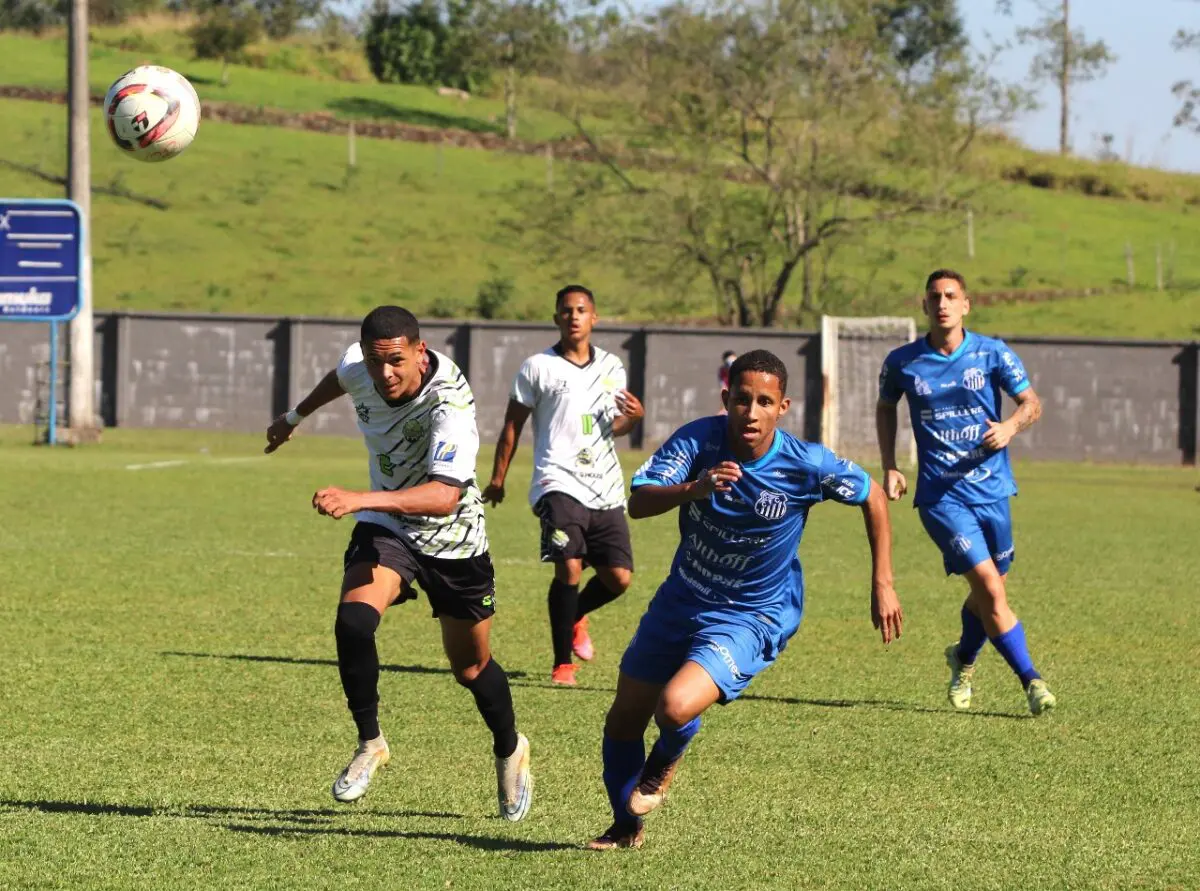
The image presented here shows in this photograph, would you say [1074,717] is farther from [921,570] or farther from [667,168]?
[667,168]

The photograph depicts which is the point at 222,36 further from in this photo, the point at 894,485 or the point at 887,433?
the point at 894,485

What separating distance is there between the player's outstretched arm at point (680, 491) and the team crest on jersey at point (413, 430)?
0.99m

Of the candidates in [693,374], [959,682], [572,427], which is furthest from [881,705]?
[693,374]

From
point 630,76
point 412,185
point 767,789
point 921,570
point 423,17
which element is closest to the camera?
point 767,789

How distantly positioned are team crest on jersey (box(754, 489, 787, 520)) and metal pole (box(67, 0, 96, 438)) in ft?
76.9

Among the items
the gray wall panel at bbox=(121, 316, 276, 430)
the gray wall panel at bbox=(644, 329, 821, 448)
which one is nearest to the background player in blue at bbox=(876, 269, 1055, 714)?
the gray wall panel at bbox=(644, 329, 821, 448)

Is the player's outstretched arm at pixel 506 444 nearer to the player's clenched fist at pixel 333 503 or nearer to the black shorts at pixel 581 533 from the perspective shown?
the black shorts at pixel 581 533

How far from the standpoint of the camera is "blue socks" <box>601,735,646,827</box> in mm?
5969

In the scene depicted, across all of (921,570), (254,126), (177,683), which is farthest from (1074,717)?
(254,126)

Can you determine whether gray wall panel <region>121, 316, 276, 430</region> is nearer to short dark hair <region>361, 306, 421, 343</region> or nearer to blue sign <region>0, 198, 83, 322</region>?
blue sign <region>0, 198, 83, 322</region>

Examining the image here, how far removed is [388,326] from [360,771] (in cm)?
156

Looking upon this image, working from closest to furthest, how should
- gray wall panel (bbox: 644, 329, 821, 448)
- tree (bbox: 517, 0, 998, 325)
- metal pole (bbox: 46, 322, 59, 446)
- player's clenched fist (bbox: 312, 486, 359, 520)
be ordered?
player's clenched fist (bbox: 312, 486, 359, 520) < metal pole (bbox: 46, 322, 59, 446) < gray wall panel (bbox: 644, 329, 821, 448) < tree (bbox: 517, 0, 998, 325)

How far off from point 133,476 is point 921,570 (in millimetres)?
11009

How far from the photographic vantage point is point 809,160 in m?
39.7
